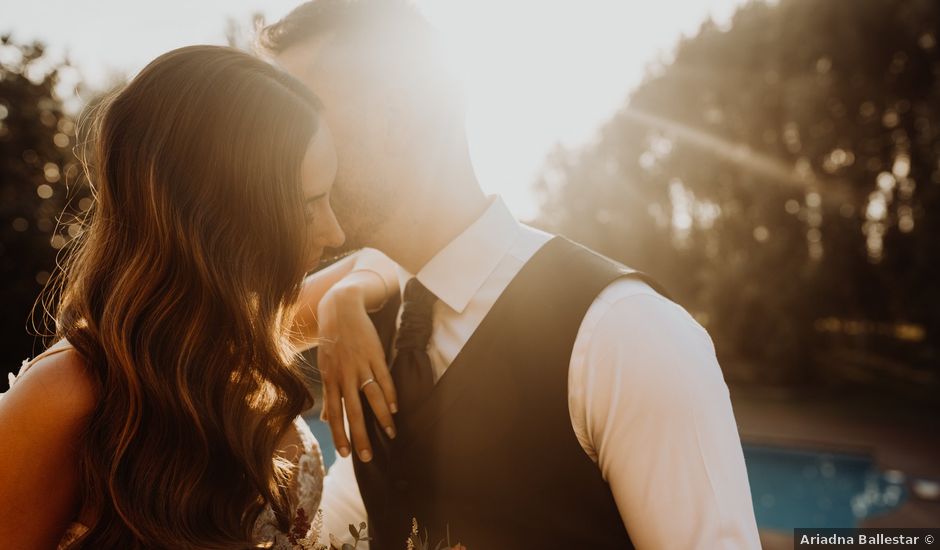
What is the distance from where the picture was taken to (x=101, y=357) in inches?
51.9

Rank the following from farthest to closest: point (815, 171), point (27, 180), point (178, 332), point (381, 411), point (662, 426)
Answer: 1. point (815, 171)
2. point (27, 180)
3. point (381, 411)
4. point (178, 332)
5. point (662, 426)

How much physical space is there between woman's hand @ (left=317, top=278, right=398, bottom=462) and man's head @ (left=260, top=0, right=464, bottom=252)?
273mm

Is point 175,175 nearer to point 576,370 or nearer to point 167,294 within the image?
point 167,294

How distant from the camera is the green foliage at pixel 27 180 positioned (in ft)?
43.8

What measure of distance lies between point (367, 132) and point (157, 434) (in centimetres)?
105

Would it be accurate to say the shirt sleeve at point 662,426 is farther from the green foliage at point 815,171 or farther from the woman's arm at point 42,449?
the green foliage at point 815,171

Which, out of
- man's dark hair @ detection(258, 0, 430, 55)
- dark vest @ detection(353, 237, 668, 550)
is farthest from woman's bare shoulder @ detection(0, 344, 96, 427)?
man's dark hair @ detection(258, 0, 430, 55)

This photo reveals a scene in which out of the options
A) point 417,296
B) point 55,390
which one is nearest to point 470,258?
point 417,296

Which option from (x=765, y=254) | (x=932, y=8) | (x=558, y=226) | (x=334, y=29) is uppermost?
(x=334, y=29)

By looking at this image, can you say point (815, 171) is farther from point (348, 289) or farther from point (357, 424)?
point (357, 424)

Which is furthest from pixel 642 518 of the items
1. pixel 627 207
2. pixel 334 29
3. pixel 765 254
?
pixel 627 207

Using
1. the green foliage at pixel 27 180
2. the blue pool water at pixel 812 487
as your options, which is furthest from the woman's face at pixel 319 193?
the green foliage at pixel 27 180

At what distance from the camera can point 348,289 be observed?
2.00 meters

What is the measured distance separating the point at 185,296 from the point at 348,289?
609 mm
